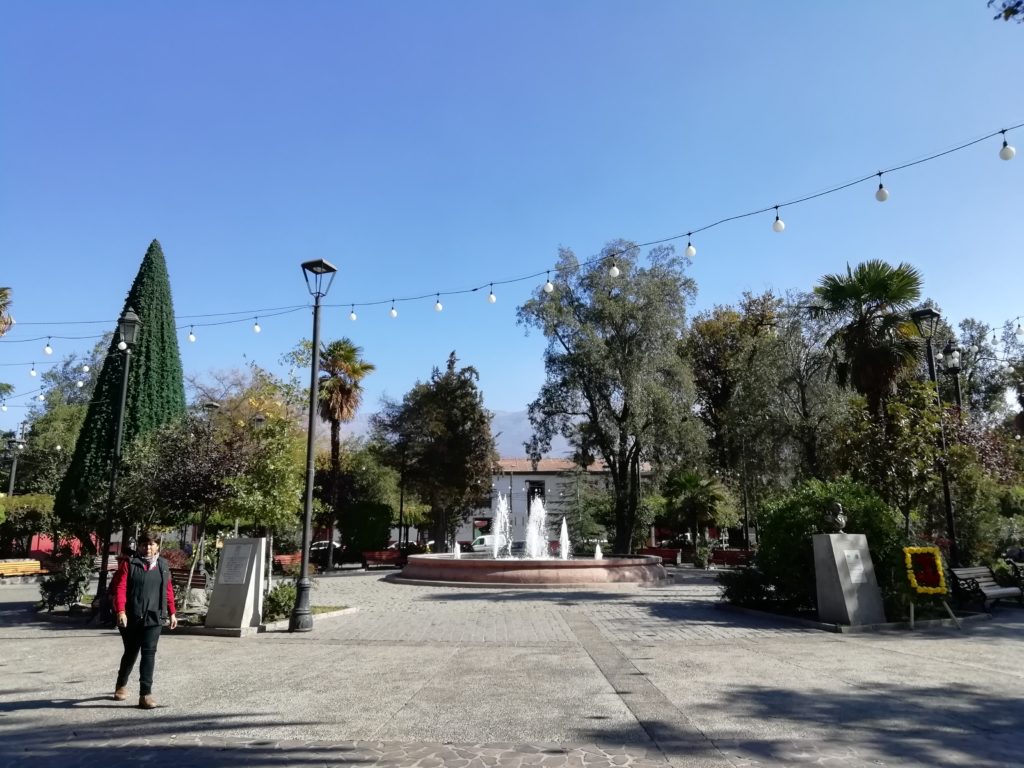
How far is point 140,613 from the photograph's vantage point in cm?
630

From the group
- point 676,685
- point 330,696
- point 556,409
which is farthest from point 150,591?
point 556,409

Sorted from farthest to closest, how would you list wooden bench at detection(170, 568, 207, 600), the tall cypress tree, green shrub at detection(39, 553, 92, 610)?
1. the tall cypress tree
2. wooden bench at detection(170, 568, 207, 600)
3. green shrub at detection(39, 553, 92, 610)

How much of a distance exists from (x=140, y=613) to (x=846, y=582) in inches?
390

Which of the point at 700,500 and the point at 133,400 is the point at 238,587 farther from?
the point at 700,500

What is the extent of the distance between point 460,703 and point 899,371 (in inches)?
558

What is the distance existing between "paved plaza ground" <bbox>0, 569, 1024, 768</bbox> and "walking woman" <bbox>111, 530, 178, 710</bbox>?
8.9 inches

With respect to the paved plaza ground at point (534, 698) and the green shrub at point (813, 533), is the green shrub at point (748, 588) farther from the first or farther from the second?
the paved plaza ground at point (534, 698)

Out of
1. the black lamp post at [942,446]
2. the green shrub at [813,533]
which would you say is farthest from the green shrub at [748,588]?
the black lamp post at [942,446]

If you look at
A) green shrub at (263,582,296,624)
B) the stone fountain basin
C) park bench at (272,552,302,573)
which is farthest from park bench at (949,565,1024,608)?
park bench at (272,552,302,573)

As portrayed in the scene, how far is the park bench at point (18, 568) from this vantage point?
23.5 meters

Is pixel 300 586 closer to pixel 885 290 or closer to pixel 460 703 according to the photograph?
pixel 460 703

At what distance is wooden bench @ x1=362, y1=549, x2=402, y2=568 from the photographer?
101ft

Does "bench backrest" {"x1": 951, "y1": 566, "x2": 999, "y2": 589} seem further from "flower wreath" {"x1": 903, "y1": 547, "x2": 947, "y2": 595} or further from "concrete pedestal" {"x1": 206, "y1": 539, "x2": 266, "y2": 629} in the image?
"concrete pedestal" {"x1": 206, "y1": 539, "x2": 266, "y2": 629}

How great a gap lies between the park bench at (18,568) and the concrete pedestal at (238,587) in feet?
58.7
